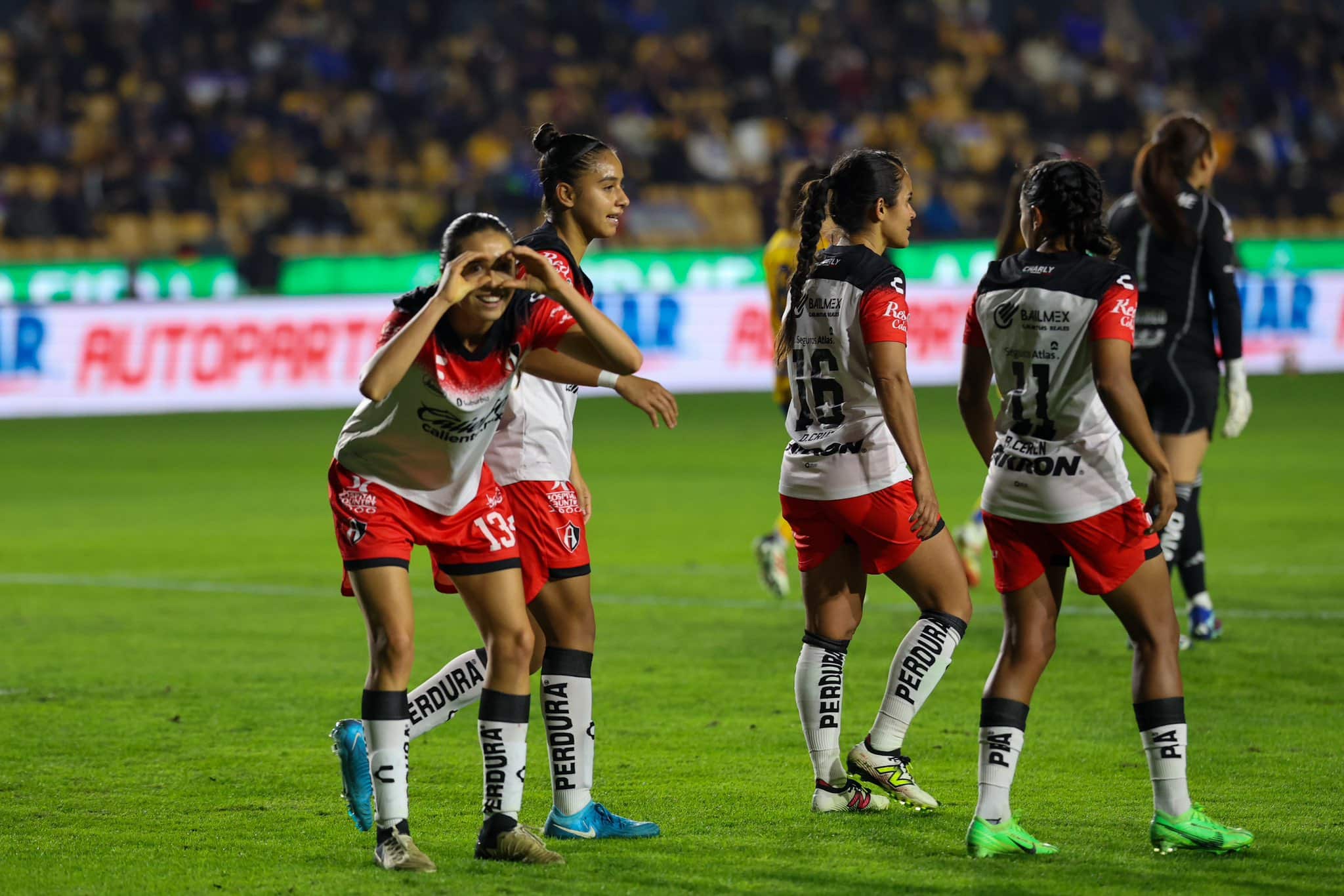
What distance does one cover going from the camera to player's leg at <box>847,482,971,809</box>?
588cm

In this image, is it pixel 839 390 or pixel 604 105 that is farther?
pixel 604 105

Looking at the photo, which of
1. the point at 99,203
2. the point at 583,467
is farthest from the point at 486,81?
the point at 583,467

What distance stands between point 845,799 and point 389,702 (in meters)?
1.56

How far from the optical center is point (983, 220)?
27844 millimetres

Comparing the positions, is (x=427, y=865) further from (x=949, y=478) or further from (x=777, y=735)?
(x=949, y=478)

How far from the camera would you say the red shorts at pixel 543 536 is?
5516mm

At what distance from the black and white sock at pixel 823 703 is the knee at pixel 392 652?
4.53 ft

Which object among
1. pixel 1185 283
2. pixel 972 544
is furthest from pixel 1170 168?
pixel 972 544

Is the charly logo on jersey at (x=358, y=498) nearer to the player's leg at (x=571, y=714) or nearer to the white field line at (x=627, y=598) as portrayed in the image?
the player's leg at (x=571, y=714)

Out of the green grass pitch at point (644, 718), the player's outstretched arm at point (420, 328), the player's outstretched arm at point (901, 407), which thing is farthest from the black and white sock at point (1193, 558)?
the player's outstretched arm at point (420, 328)

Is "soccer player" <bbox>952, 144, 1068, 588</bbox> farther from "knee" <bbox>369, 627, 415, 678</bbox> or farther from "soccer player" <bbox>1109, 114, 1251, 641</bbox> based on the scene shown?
"knee" <bbox>369, 627, 415, 678</bbox>

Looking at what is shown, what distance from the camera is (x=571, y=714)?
18.2 feet

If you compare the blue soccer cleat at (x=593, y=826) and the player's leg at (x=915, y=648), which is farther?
the player's leg at (x=915, y=648)

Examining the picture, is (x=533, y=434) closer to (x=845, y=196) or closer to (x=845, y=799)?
(x=845, y=196)
